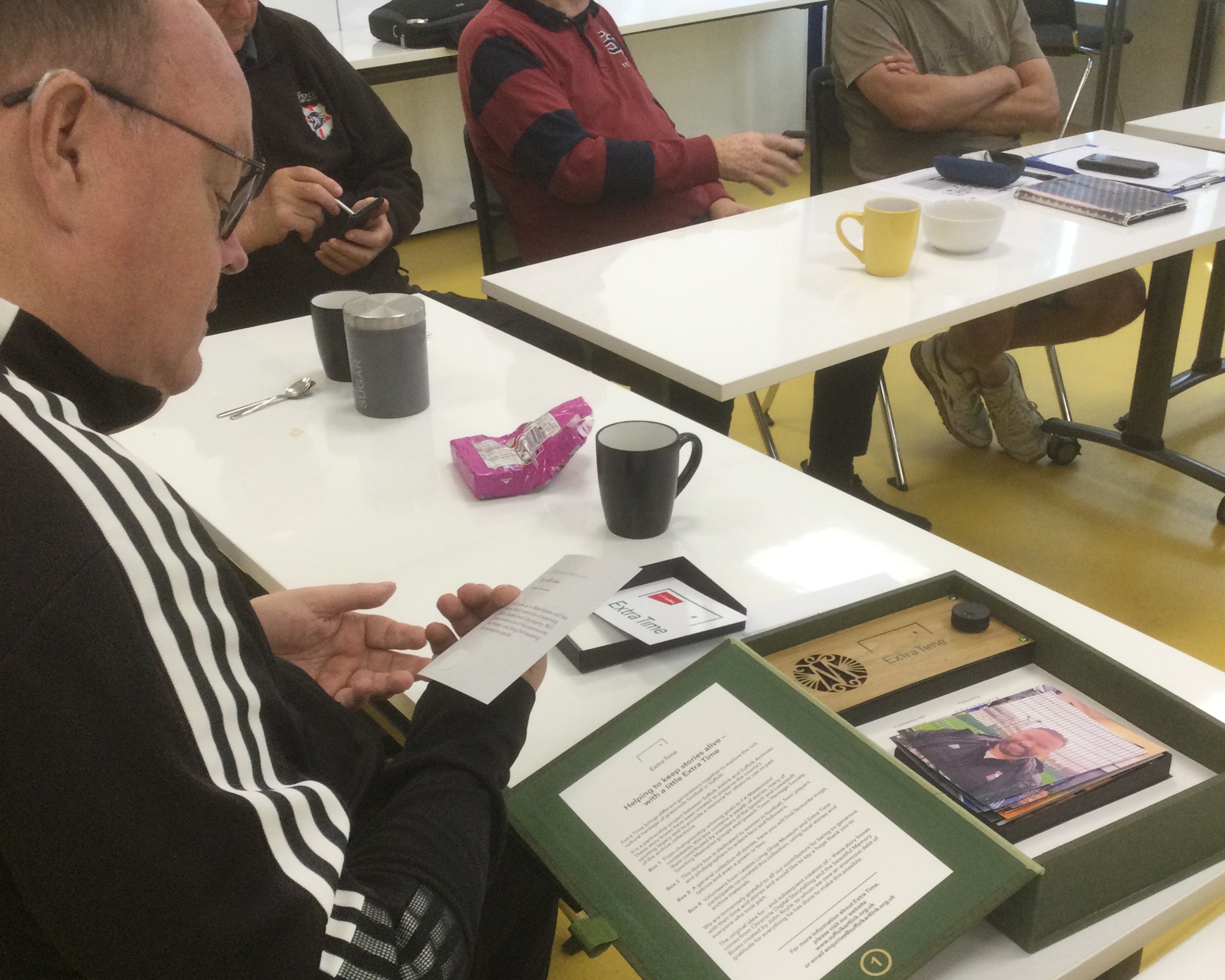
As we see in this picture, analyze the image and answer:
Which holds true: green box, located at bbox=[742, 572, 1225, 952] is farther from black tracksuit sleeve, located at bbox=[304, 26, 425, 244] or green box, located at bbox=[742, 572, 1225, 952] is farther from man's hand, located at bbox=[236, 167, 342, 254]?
black tracksuit sleeve, located at bbox=[304, 26, 425, 244]

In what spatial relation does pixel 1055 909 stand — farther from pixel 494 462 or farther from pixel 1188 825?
pixel 494 462

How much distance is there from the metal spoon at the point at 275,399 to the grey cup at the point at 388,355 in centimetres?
9

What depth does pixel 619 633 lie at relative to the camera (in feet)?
3.05

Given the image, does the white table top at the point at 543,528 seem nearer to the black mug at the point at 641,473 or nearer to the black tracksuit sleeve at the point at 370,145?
the black mug at the point at 641,473

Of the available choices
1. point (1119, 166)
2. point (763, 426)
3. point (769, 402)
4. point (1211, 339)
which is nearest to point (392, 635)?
point (763, 426)

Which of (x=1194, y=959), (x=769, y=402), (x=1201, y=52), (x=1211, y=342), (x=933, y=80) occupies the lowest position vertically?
(x=769, y=402)

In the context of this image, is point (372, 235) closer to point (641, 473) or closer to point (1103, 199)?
point (641, 473)

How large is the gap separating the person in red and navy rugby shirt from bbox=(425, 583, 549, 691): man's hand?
3.70ft

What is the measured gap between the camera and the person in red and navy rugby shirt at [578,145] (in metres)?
2.10

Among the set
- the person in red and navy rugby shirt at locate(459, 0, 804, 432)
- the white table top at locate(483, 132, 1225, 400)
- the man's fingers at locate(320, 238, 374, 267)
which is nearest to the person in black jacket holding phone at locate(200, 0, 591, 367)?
the man's fingers at locate(320, 238, 374, 267)

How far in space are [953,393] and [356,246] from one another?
5.06 feet

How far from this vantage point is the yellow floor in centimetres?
220

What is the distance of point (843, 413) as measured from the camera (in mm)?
2365

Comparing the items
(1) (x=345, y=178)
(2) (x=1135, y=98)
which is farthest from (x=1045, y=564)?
(2) (x=1135, y=98)
